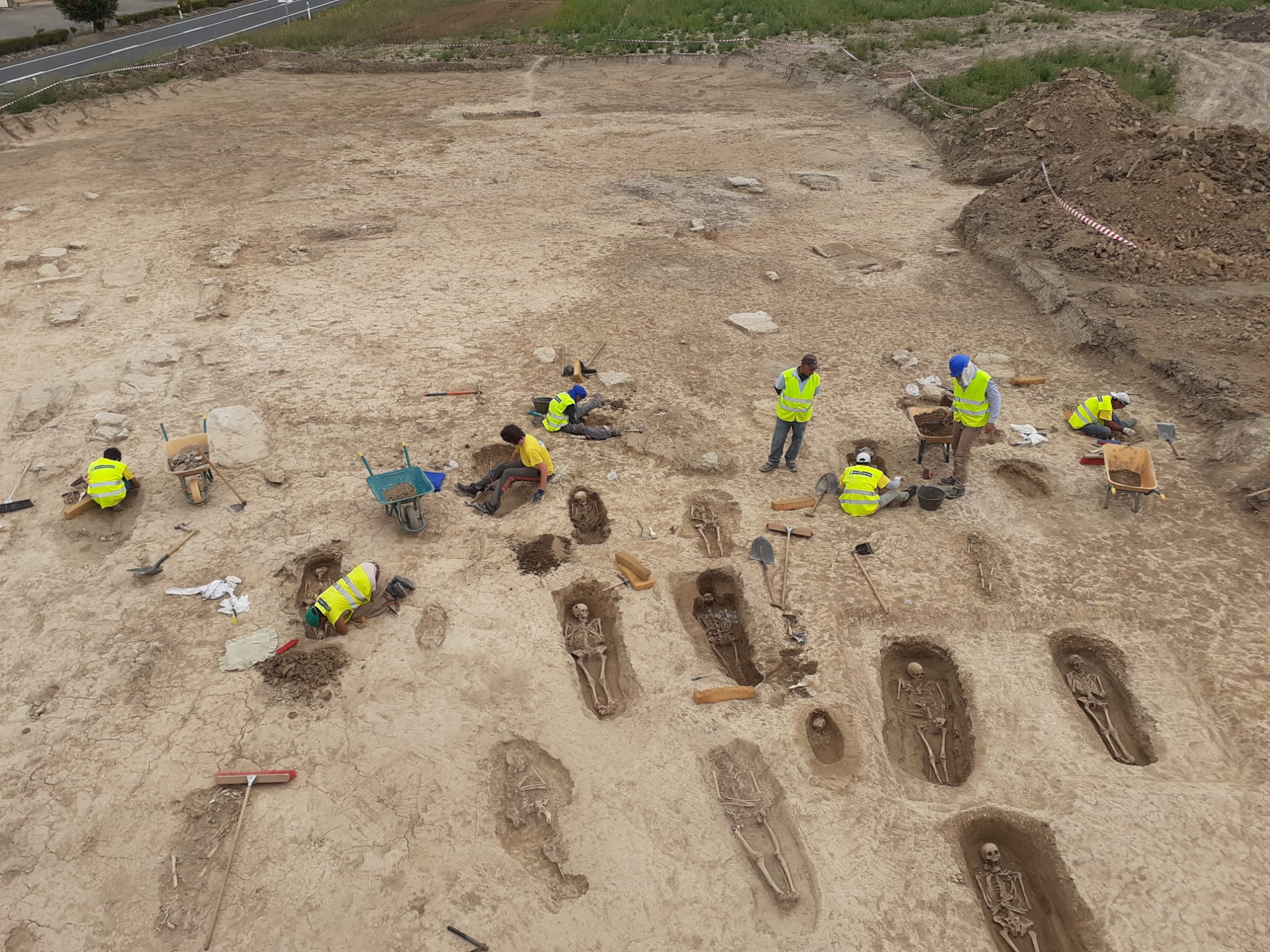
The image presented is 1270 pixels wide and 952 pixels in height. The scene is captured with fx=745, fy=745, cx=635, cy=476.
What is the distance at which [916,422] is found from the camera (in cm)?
914

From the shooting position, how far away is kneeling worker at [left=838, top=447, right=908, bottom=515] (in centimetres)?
793

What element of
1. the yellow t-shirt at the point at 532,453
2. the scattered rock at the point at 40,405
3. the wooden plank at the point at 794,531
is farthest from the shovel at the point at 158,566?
the wooden plank at the point at 794,531

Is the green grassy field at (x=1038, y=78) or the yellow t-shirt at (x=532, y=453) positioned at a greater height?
the green grassy field at (x=1038, y=78)

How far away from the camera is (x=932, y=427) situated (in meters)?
9.25

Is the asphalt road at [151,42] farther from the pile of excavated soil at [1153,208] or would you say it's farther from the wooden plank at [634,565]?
the pile of excavated soil at [1153,208]

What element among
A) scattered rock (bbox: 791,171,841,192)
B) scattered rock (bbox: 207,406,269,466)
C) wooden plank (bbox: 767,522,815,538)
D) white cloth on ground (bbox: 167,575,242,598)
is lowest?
wooden plank (bbox: 767,522,815,538)

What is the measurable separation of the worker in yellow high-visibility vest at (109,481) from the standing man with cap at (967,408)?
8919 millimetres

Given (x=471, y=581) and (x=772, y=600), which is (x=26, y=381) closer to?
(x=471, y=581)

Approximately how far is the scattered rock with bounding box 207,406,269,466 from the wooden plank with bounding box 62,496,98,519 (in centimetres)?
129

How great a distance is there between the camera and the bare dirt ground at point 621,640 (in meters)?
5.09

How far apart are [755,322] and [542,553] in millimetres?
5917

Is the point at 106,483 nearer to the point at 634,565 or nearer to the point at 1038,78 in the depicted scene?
the point at 634,565

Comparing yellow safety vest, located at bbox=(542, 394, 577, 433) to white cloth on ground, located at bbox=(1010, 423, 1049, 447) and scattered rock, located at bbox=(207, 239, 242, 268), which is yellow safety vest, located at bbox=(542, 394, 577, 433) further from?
scattered rock, located at bbox=(207, 239, 242, 268)

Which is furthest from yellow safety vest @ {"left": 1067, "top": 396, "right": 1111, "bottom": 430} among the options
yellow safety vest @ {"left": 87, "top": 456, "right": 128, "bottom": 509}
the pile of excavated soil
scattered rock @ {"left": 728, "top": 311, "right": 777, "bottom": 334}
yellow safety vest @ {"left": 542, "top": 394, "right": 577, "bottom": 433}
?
yellow safety vest @ {"left": 87, "top": 456, "right": 128, "bottom": 509}
